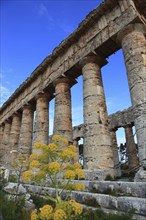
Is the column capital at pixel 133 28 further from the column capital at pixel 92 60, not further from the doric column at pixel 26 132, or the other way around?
the doric column at pixel 26 132

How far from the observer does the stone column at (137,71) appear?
241 inches

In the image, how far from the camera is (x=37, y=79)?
1436cm

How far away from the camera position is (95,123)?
27.3ft

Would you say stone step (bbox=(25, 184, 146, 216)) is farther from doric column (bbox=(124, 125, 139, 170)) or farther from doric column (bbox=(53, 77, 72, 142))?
doric column (bbox=(124, 125, 139, 170))

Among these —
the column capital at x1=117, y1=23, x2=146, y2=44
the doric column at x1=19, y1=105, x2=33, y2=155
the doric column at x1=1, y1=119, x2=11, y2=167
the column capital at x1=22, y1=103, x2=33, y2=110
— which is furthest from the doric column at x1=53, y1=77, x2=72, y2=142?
the doric column at x1=1, y1=119, x2=11, y2=167

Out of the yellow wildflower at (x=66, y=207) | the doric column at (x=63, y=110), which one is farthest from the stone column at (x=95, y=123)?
the yellow wildflower at (x=66, y=207)

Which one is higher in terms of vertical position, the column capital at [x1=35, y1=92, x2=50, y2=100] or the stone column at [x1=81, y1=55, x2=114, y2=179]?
the column capital at [x1=35, y1=92, x2=50, y2=100]

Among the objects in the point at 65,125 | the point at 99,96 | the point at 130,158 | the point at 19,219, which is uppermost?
the point at 99,96

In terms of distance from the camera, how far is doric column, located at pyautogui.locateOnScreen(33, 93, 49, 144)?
12.3 metres

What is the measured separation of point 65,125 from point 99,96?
9.48 ft

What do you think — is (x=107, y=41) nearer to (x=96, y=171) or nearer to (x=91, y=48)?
(x=91, y=48)

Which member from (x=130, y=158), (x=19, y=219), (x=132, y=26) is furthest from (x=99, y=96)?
(x=130, y=158)

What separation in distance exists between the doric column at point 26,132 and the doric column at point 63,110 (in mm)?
4359

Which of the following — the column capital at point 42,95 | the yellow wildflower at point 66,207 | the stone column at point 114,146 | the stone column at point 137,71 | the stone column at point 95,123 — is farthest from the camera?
the stone column at point 114,146
